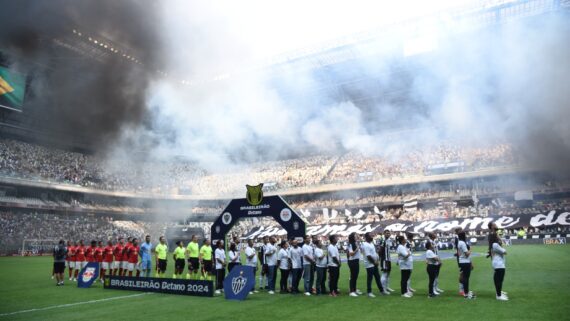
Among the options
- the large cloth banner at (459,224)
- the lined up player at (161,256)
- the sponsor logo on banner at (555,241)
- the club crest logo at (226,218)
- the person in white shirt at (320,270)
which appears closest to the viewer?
the person in white shirt at (320,270)

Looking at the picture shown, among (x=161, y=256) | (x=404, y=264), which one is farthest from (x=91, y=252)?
(x=404, y=264)

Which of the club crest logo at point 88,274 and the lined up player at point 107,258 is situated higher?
the lined up player at point 107,258

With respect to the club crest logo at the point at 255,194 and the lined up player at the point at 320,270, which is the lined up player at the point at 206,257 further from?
the lined up player at the point at 320,270

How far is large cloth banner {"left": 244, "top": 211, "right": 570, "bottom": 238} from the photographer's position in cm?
3145

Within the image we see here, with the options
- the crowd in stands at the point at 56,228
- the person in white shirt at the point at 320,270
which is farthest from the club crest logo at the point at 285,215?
the crowd in stands at the point at 56,228

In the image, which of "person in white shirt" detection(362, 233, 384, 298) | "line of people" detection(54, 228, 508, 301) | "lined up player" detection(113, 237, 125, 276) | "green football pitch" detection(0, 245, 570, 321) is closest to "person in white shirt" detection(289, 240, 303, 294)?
"line of people" detection(54, 228, 508, 301)

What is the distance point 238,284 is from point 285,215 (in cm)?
346

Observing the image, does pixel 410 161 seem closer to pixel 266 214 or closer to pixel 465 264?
pixel 266 214

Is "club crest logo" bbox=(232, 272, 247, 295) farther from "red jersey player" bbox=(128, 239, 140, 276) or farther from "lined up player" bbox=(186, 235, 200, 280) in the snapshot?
"red jersey player" bbox=(128, 239, 140, 276)

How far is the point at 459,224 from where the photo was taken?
1335 inches

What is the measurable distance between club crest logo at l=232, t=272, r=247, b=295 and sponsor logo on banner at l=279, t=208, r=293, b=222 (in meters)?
3.15

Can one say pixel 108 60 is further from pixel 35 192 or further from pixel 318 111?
pixel 35 192

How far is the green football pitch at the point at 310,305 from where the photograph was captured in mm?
8328

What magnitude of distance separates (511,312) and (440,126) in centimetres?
2404
